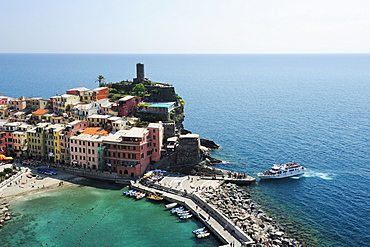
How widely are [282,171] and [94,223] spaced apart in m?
43.0

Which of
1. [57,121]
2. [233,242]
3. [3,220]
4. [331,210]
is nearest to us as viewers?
[233,242]

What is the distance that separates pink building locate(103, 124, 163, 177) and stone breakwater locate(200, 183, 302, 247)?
17.2m

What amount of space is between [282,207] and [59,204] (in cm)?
4166

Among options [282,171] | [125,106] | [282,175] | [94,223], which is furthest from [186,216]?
[125,106]

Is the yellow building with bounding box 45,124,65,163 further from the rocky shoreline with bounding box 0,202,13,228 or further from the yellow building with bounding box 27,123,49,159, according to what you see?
the rocky shoreline with bounding box 0,202,13,228

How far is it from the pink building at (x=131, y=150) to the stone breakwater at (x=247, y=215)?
56.3 ft

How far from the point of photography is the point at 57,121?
97.2 metres

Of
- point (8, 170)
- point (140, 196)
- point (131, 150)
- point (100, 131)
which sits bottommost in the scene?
point (140, 196)

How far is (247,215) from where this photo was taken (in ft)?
211

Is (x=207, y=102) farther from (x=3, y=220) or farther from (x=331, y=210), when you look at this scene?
(x=3, y=220)

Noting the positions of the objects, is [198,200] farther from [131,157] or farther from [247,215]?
[131,157]

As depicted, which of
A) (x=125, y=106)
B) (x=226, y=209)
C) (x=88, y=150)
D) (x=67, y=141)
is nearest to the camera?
(x=226, y=209)

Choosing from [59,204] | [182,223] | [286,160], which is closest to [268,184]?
[286,160]

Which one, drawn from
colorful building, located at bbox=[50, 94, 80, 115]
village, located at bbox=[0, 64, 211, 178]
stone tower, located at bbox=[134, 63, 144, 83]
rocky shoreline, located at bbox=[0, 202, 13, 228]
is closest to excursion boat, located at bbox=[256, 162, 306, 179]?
village, located at bbox=[0, 64, 211, 178]
